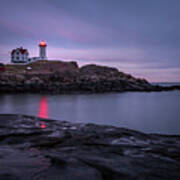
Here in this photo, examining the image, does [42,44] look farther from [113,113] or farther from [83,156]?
[83,156]

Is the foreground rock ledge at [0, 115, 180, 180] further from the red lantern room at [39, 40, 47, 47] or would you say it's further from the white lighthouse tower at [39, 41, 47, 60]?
the red lantern room at [39, 40, 47, 47]

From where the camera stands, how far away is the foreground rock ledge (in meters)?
3.53

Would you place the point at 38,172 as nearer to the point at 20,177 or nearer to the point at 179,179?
the point at 20,177

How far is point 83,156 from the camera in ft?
14.5

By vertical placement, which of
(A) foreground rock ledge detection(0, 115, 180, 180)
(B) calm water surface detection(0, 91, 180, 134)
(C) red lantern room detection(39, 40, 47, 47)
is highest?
(C) red lantern room detection(39, 40, 47, 47)

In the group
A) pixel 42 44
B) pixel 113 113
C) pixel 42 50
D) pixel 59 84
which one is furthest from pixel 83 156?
pixel 42 44

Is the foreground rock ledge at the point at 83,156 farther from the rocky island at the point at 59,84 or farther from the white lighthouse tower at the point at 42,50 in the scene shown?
the white lighthouse tower at the point at 42,50

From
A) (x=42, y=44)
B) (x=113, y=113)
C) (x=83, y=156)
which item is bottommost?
(x=113, y=113)

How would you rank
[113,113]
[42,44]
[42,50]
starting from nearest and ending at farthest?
[113,113] < [42,44] < [42,50]

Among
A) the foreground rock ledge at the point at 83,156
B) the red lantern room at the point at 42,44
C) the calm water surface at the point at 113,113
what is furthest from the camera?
the red lantern room at the point at 42,44

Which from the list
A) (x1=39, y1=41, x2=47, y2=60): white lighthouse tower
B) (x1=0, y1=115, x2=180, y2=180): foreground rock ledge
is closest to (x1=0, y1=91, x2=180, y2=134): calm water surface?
(x1=0, y1=115, x2=180, y2=180): foreground rock ledge

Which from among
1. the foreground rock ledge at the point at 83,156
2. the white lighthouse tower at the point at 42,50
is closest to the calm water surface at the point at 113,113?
the foreground rock ledge at the point at 83,156

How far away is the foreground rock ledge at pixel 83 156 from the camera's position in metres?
3.53

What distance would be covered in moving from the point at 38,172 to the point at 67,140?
A: 2.28 meters
